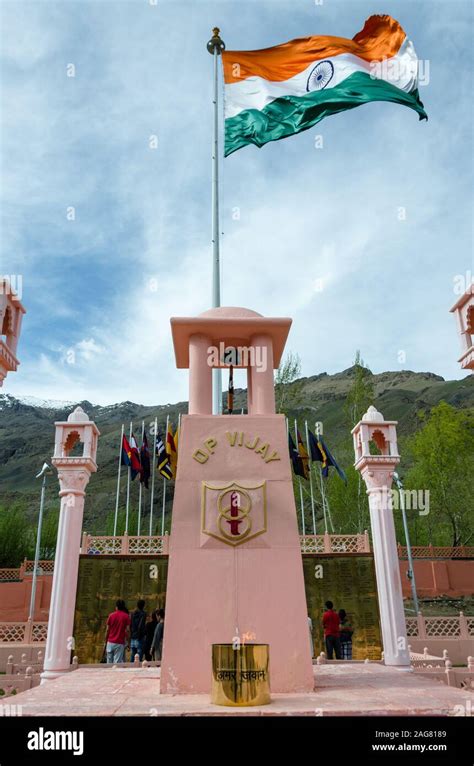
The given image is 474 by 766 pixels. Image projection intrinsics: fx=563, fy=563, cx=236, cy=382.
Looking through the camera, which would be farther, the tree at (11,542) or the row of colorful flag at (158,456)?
the tree at (11,542)

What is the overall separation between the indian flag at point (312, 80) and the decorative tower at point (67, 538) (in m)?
7.40

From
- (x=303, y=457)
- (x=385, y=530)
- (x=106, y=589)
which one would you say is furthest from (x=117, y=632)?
(x=303, y=457)

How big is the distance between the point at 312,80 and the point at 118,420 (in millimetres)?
108251

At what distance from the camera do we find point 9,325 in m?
6.01

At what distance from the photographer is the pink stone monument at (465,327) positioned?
5980 millimetres

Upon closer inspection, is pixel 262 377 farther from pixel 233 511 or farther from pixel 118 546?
pixel 118 546

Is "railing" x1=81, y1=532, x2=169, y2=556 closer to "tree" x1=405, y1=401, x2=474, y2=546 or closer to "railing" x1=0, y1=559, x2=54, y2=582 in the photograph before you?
"railing" x1=0, y1=559, x2=54, y2=582

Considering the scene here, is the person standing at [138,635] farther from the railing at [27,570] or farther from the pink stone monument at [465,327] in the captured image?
the railing at [27,570]

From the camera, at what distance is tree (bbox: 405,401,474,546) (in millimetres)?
27281

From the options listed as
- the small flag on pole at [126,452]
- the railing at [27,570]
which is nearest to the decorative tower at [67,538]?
the small flag on pole at [126,452]

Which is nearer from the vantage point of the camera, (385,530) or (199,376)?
(199,376)

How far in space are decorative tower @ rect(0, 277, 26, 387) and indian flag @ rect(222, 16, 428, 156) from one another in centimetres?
875

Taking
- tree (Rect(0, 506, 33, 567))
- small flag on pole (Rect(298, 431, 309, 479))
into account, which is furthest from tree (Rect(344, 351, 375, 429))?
tree (Rect(0, 506, 33, 567))

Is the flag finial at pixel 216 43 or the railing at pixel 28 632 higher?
the flag finial at pixel 216 43
